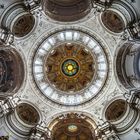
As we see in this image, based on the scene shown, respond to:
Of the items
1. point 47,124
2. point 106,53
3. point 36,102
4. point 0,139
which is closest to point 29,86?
point 36,102

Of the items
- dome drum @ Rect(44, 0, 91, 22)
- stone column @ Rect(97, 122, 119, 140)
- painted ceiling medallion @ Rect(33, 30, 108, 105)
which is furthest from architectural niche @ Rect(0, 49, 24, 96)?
stone column @ Rect(97, 122, 119, 140)

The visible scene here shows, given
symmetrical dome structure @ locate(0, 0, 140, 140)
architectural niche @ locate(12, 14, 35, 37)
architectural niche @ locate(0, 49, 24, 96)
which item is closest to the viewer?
symmetrical dome structure @ locate(0, 0, 140, 140)

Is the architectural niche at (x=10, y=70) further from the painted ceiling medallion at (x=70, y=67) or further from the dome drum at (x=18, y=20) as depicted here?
the painted ceiling medallion at (x=70, y=67)

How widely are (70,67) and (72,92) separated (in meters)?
3.95

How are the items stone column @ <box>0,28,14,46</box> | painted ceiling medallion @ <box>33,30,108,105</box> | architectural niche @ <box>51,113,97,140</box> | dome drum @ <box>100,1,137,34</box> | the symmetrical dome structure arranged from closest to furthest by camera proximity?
stone column @ <box>0,28,14,46</box>
dome drum @ <box>100,1,137,34</box>
the symmetrical dome structure
architectural niche @ <box>51,113,97,140</box>
painted ceiling medallion @ <box>33,30,108,105</box>

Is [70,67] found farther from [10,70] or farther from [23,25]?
[23,25]

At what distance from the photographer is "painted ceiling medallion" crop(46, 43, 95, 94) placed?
99.5 feet

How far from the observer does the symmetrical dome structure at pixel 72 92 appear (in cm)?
2205

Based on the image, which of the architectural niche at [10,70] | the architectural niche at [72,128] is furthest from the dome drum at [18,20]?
the architectural niche at [72,128]

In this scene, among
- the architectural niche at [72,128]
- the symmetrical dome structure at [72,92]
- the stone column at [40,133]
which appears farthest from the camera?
the architectural niche at [72,128]

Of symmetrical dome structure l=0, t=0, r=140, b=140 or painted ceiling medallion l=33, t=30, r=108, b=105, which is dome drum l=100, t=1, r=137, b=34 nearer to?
symmetrical dome structure l=0, t=0, r=140, b=140

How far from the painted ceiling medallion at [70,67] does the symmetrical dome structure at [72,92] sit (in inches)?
4.1

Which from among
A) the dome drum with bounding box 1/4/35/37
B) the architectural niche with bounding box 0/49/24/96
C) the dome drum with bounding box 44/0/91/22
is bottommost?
the architectural niche with bounding box 0/49/24/96

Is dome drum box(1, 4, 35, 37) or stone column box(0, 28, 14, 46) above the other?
→ dome drum box(1, 4, 35, 37)
